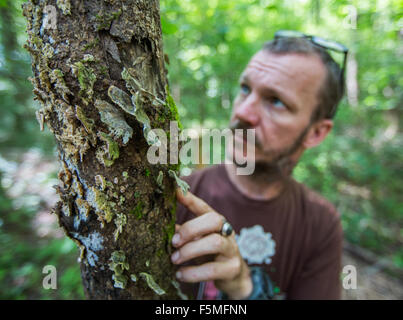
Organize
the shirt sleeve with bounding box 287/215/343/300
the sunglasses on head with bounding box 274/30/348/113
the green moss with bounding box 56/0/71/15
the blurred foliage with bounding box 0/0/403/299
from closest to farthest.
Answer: the green moss with bounding box 56/0/71/15 → the shirt sleeve with bounding box 287/215/343/300 → the sunglasses on head with bounding box 274/30/348/113 → the blurred foliage with bounding box 0/0/403/299

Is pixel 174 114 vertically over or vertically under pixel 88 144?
over

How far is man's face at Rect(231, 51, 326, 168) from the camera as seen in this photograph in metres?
1.89

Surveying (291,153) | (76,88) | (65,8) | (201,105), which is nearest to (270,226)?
(291,153)

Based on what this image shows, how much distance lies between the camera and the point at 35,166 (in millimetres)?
6516

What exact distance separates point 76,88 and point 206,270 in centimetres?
100

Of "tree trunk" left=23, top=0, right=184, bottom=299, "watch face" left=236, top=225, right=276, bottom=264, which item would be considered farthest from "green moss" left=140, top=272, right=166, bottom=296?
"watch face" left=236, top=225, right=276, bottom=264

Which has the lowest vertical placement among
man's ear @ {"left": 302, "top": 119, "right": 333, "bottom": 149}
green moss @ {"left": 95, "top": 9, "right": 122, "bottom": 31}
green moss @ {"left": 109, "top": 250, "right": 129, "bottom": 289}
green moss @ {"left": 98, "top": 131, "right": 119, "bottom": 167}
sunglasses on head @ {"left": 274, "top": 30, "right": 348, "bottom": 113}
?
green moss @ {"left": 109, "top": 250, "right": 129, "bottom": 289}

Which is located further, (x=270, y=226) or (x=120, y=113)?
(x=270, y=226)

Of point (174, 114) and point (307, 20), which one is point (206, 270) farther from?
point (307, 20)

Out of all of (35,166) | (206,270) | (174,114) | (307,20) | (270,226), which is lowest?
(206,270)

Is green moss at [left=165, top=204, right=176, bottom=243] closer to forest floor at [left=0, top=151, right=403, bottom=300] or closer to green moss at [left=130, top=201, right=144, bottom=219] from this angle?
green moss at [left=130, top=201, right=144, bottom=219]

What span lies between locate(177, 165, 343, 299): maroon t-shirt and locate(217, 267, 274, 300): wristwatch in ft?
0.26

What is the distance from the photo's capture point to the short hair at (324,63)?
2035mm

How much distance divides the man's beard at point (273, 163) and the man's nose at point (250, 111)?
5 centimetres
